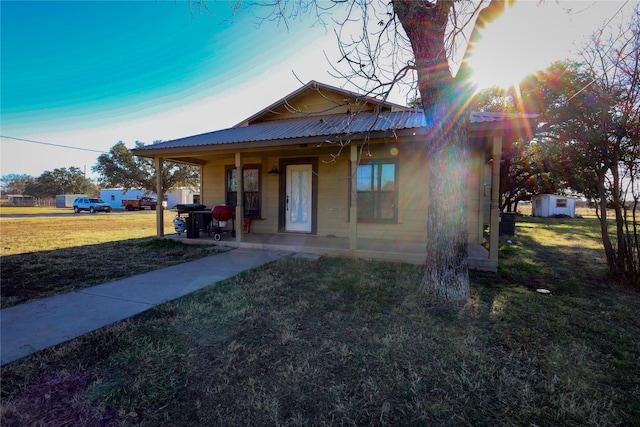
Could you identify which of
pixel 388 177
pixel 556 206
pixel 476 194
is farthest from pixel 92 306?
pixel 556 206

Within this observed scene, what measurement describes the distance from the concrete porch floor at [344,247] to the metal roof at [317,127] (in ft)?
8.27

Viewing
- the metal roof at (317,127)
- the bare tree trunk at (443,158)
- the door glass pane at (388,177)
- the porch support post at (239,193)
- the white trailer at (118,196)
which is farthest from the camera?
the white trailer at (118,196)

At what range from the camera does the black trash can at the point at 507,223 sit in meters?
11.0

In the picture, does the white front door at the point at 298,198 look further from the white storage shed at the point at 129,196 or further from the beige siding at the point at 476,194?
the white storage shed at the point at 129,196

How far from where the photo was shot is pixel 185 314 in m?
3.40

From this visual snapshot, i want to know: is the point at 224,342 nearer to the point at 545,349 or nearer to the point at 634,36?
the point at 545,349

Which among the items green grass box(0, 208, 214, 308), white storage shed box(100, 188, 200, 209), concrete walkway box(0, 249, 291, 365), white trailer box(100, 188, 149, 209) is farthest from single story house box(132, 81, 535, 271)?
white trailer box(100, 188, 149, 209)

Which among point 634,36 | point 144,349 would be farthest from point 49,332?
point 634,36

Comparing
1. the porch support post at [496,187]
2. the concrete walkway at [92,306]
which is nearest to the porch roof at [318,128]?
the porch support post at [496,187]

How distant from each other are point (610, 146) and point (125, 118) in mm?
21294

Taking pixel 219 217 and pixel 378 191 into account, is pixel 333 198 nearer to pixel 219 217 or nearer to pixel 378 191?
pixel 378 191

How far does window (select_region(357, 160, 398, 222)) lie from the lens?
25.7 feet

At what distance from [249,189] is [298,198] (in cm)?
174

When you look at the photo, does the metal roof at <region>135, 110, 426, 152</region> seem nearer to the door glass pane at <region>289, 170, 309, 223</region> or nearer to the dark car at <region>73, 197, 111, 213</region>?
the door glass pane at <region>289, 170, 309, 223</region>
